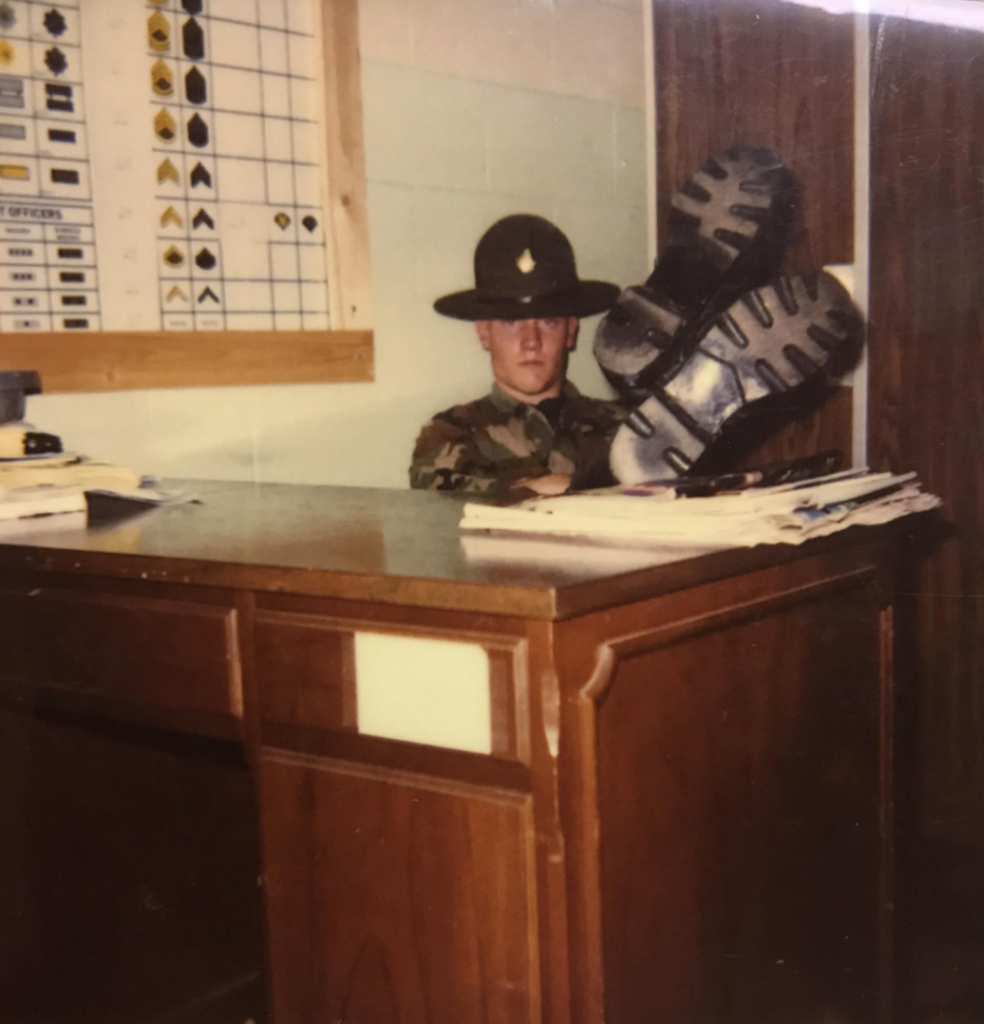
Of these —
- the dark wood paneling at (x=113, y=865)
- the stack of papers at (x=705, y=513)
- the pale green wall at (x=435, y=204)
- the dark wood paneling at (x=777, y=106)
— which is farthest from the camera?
the dark wood paneling at (x=777, y=106)

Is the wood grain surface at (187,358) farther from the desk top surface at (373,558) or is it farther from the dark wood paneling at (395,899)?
the dark wood paneling at (395,899)

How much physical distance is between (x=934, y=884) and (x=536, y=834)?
4.77ft

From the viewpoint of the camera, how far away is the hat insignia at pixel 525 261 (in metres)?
2.21

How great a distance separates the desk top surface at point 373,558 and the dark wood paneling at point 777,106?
1.22 m

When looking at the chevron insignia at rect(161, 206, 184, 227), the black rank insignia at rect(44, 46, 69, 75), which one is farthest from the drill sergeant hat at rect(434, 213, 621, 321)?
the black rank insignia at rect(44, 46, 69, 75)

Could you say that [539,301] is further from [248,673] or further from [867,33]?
[248,673]

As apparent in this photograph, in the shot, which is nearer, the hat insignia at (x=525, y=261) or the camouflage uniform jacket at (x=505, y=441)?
the camouflage uniform jacket at (x=505, y=441)

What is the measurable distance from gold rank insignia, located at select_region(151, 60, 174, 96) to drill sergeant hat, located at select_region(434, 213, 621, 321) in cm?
64

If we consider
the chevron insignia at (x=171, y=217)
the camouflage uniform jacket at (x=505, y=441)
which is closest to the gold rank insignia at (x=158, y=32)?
the chevron insignia at (x=171, y=217)

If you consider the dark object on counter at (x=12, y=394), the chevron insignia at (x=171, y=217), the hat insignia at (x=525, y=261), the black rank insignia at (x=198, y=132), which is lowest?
the dark object on counter at (x=12, y=394)

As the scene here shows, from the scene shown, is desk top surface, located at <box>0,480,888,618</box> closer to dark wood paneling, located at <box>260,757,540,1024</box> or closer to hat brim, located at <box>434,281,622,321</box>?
dark wood paneling, located at <box>260,757,540,1024</box>

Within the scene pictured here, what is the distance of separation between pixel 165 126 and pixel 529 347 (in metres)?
0.79

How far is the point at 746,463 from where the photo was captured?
2361mm

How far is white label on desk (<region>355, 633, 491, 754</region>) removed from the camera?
776 millimetres
